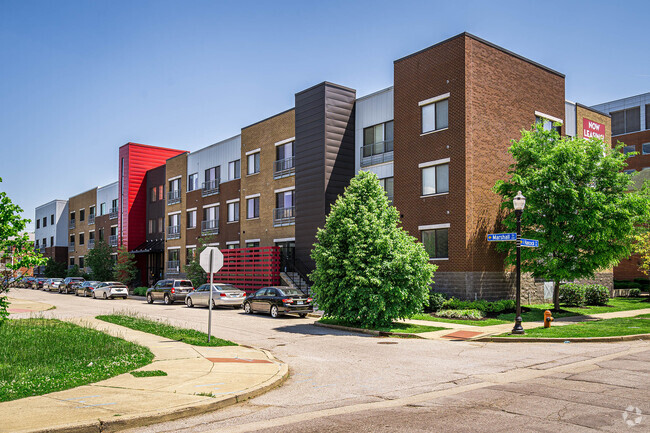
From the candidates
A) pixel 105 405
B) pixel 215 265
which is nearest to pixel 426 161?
pixel 215 265

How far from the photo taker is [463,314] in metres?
23.7

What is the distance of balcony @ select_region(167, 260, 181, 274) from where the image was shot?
171 feet

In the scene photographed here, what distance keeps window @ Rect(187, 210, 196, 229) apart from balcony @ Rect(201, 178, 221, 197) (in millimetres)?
2839

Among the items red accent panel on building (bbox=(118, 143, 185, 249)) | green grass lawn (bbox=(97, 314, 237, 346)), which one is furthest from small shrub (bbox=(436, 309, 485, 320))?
red accent panel on building (bbox=(118, 143, 185, 249))

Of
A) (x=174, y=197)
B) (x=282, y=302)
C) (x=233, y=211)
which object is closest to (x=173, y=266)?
(x=174, y=197)

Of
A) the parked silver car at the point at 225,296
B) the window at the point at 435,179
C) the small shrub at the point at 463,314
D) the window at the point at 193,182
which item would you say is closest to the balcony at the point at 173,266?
the window at the point at 193,182

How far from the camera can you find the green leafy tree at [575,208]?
79.4 feet

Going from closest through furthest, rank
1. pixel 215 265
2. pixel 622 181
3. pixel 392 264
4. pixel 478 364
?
1. pixel 478 364
2. pixel 215 265
3. pixel 392 264
4. pixel 622 181

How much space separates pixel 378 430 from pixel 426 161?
2315cm

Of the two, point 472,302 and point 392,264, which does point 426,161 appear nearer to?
point 472,302

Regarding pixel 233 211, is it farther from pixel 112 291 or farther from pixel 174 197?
pixel 112 291

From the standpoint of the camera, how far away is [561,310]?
86.6 feet

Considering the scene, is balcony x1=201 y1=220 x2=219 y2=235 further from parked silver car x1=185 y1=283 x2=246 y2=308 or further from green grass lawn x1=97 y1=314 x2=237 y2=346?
green grass lawn x1=97 y1=314 x2=237 y2=346

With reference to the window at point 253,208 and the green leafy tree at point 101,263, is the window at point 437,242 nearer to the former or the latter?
the window at point 253,208
